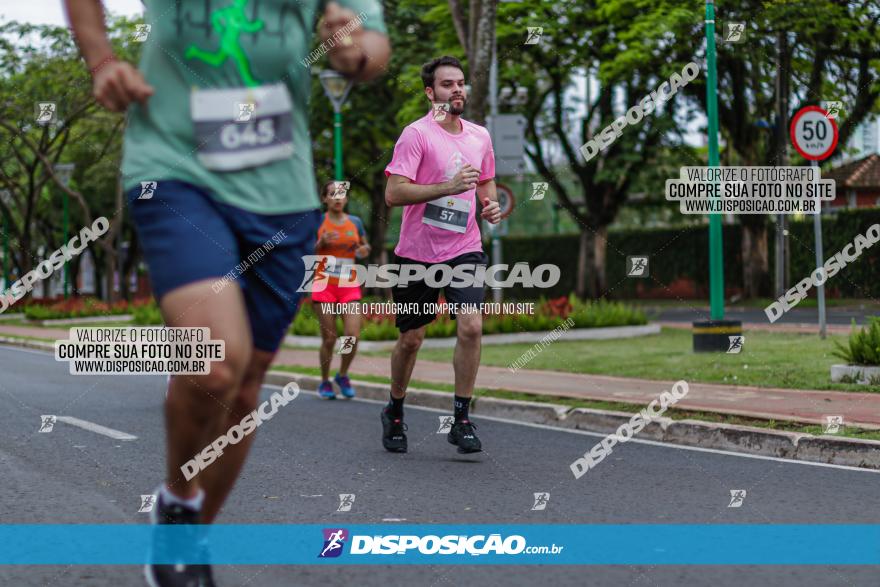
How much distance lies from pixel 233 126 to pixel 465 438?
4102 millimetres

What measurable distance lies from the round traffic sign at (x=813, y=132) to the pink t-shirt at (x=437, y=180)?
8302 mm

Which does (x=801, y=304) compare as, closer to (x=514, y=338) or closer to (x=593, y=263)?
(x=593, y=263)

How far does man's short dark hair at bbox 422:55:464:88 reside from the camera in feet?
22.0

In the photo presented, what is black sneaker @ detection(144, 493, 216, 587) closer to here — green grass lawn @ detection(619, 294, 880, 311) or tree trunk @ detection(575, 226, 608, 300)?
green grass lawn @ detection(619, 294, 880, 311)

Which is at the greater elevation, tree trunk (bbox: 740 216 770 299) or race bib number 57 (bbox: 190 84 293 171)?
race bib number 57 (bbox: 190 84 293 171)

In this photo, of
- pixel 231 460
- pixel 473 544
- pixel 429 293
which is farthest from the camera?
pixel 429 293

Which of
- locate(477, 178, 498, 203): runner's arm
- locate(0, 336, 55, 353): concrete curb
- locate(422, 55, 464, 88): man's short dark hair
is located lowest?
locate(0, 336, 55, 353): concrete curb

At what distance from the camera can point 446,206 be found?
680 cm

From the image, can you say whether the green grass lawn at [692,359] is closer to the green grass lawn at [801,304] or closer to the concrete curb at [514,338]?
the concrete curb at [514,338]

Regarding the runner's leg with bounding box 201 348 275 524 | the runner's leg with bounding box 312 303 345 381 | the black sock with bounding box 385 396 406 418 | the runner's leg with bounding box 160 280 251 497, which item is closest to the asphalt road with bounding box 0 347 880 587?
the black sock with bounding box 385 396 406 418

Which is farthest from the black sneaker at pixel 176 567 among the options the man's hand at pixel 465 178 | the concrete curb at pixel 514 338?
the concrete curb at pixel 514 338

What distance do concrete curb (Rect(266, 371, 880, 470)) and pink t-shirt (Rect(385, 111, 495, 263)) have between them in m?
2.08

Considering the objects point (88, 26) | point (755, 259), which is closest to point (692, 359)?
point (88, 26)

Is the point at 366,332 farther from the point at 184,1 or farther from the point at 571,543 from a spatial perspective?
the point at 184,1
